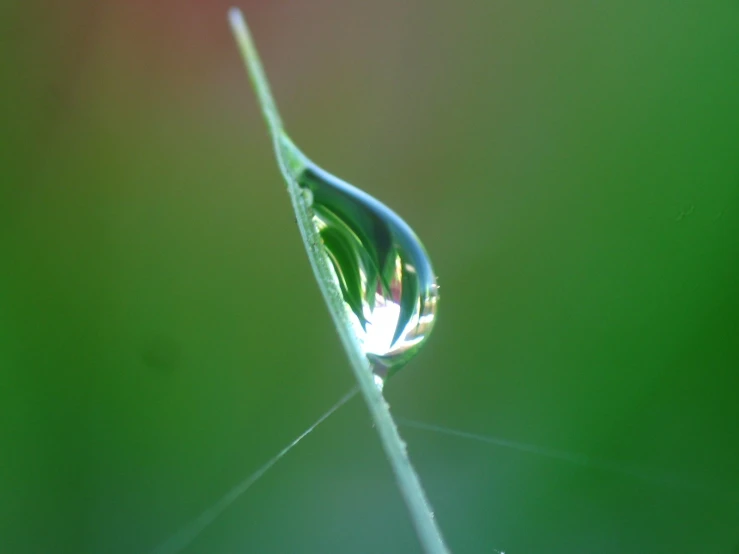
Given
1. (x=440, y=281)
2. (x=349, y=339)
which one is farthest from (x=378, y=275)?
(x=440, y=281)

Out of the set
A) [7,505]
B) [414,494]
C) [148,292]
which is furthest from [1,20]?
[414,494]

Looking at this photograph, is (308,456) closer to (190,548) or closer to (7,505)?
(190,548)

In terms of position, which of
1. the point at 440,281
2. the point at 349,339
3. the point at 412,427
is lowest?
the point at 349,339

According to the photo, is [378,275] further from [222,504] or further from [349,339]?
[222,504]

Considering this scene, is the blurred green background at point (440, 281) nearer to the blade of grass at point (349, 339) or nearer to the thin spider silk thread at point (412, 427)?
the thin spider silk thread at point (412, 427)

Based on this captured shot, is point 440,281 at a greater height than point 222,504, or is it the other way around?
point 440,281

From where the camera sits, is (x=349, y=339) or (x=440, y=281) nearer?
(x=349, y=339)
